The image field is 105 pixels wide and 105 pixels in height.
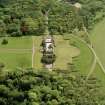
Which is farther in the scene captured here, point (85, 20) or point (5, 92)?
point (85, 20)

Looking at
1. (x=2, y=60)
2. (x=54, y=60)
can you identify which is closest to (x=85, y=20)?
(x=54, y=60)

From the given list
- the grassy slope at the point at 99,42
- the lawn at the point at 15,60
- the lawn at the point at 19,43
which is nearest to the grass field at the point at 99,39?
the grassy slope at the point at 99,42

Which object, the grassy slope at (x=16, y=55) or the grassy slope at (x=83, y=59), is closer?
the grassy slope at (x=83, y=59)

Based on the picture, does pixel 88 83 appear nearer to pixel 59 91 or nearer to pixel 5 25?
pixel 59 91

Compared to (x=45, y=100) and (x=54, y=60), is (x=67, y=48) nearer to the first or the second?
(x=54, y=60)

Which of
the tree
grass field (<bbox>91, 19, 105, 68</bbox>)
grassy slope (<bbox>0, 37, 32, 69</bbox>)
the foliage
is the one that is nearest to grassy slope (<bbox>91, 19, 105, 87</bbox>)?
grass field (<bbox>91, 19, 105, 68</bbox>)

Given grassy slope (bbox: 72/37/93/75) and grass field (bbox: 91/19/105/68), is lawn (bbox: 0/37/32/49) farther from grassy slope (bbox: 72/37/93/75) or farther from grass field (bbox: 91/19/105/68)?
grass field (bbox: 91/19/105/68)

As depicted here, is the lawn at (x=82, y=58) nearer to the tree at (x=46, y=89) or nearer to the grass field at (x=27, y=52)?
the grass field at (x=27, y=52)

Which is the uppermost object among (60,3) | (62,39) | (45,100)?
(60,3)

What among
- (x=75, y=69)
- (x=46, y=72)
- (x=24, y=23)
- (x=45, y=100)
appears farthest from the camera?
(x=24, y=23)

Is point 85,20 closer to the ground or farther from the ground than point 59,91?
farther from the ground

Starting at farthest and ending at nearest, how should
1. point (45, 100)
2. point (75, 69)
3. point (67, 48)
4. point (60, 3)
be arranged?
point (60, 3) → point (67, 48) → point (75, 69) → point (45, 100)
